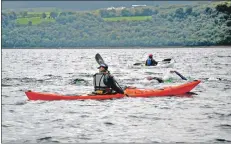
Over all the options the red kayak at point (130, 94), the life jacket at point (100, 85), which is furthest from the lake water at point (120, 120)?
the life jacket at point (100, 85)

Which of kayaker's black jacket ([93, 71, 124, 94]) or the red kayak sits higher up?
kayaker's black jacket ([93, 71, 124, 94])

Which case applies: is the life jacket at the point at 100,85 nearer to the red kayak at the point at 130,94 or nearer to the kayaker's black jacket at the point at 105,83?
the kayaker's black jacket at the point at 105,83

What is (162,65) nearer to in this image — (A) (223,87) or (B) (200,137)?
(A) (223,87)

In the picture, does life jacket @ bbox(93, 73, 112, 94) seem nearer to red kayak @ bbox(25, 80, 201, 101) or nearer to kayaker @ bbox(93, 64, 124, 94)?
kayaker @ bbox(93, 64, 124, 94)

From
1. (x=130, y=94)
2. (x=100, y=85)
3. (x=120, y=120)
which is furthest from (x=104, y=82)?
(x=120, y=120)

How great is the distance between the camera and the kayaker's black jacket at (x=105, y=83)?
→ 24.8 meters

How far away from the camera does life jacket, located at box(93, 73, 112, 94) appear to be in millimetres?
24922

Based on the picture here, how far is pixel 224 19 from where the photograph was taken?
15538 centimetres

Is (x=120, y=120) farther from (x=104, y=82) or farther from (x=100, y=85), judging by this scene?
(x=100, y=85)

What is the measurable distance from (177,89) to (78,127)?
10.2m

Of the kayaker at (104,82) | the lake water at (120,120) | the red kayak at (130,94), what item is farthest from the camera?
the red kayak at (130,94)

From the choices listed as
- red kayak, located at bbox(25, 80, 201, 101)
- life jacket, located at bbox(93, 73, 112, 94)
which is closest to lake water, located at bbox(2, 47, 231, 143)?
red kayak, located at bbox(25, 80, 201, 101)

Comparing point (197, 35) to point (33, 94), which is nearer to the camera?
point (33, 94)

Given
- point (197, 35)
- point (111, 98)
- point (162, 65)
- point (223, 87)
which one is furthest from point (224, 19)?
point (111, 98)
